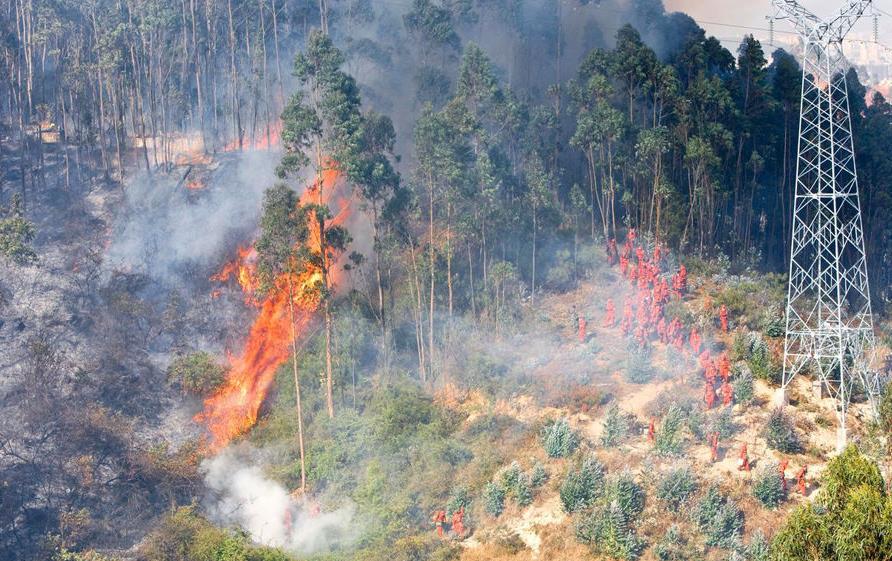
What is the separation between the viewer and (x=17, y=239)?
→ 70.4 meters

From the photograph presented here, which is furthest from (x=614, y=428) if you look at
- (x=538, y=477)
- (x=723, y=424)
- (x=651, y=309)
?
(x=651, y=309)

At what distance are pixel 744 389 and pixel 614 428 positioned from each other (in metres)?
7.09

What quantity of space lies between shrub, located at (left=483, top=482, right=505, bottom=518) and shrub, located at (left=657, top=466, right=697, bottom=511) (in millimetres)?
Result: 7625

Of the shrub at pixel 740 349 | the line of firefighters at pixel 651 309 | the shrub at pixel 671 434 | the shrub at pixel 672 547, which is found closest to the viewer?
the shrub at pixel 672 547

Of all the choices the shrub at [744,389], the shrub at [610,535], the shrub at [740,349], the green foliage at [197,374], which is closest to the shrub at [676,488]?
the shrub at [610,535]

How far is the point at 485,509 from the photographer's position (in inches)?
2012

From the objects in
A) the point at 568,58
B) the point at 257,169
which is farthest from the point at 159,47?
the point at 568,58

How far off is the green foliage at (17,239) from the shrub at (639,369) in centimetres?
4062

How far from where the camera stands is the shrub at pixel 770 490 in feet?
155

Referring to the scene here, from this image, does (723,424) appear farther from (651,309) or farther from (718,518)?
(651,309)

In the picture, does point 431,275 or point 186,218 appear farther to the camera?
point 186,218

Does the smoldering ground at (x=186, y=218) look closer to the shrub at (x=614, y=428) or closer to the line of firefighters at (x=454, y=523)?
the line of firefighters at (x=454, y=523)

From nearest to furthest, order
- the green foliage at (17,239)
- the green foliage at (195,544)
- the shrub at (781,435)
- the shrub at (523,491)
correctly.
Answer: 1. the green foliage at (195,544)
2. the shrub at (781,435)
3. the shrub at (523,491)
4. the green foliage at (17,239)

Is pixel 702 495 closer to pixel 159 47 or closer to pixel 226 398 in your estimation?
pixel 226 398
